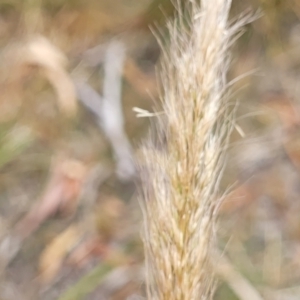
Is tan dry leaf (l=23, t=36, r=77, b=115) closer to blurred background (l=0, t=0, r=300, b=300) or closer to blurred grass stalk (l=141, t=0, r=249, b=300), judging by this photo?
blurred background (l=0, t=0, r=300, b=300)

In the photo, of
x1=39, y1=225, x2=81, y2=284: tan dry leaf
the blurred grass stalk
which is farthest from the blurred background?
the blurred grass stalk

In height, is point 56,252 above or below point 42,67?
below

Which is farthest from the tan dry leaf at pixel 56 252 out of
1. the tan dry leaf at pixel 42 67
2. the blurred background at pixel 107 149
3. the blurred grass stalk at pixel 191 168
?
the blurred grass stalk at pixel 191 168

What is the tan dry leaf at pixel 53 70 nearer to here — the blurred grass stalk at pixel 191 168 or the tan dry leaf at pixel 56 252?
the tan dry leaf at pixel 56 252

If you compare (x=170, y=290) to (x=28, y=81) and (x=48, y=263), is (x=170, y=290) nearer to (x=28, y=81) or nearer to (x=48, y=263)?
(x=48, y=263)

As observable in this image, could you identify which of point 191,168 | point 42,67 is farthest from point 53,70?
point 191,168

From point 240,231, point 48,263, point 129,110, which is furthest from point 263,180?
point 48,263

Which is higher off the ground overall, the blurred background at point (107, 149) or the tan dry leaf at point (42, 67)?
the tan dry leaf at point (42, 67)

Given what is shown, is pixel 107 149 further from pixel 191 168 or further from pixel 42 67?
pixel 191 168

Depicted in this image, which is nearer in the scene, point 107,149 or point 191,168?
point 191,168
